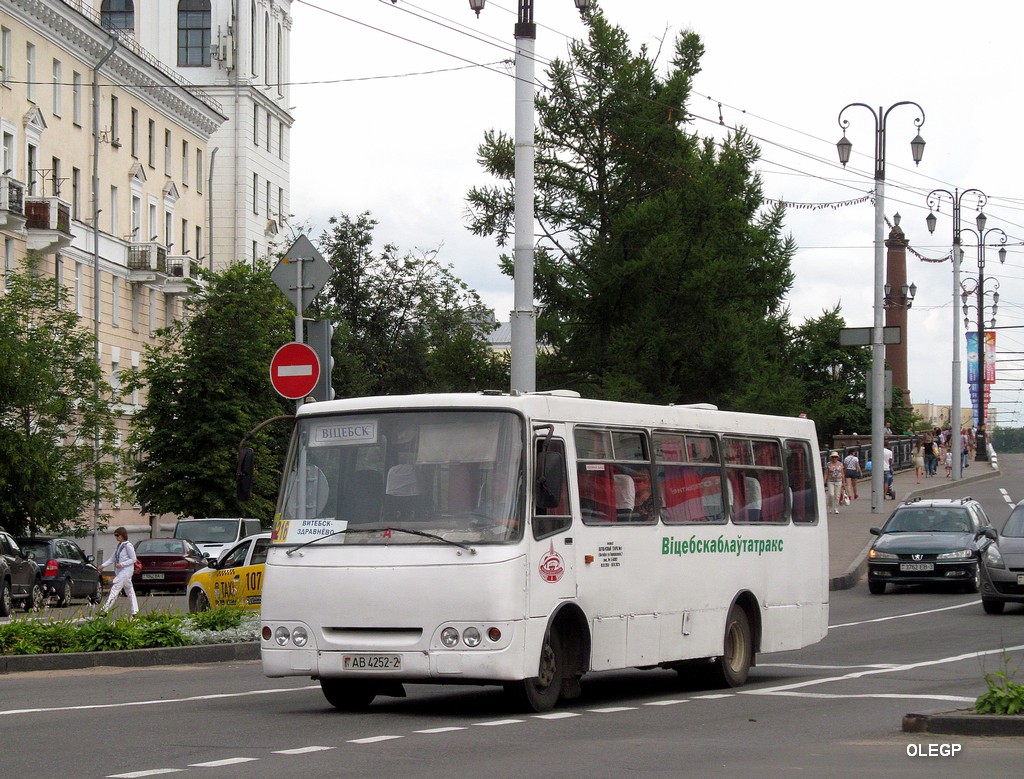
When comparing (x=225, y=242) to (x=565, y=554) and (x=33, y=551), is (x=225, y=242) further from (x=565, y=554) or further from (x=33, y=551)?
(x=565, y=554)

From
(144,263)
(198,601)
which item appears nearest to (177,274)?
(144,263)

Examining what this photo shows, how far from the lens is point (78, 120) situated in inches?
2299

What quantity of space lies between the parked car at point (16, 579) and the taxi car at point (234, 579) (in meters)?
4.50

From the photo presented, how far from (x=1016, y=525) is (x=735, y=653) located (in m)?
11.2

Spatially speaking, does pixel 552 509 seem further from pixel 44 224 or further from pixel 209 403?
pixel 44 224

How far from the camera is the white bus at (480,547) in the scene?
12.0 meters

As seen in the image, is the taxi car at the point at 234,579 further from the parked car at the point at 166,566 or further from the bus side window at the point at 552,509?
the parked car at the point at 166,566

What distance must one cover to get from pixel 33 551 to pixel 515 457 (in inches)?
945

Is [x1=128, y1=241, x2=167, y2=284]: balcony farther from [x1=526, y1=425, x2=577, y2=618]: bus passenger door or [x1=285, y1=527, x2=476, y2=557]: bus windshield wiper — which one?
[x1=526, y1=425, x2=577, y2=618]: bus passenger door

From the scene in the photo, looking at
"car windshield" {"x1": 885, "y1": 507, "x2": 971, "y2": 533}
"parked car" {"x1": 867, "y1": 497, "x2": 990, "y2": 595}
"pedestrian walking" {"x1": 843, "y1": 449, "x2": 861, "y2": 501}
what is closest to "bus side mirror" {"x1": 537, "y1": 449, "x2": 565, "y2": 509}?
"parked car" {"x1": 867, "y1": 497, "x2": 990, "y2": 595}

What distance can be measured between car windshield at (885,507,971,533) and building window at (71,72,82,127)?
121ft

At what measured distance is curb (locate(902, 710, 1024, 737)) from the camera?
10078 millimetres

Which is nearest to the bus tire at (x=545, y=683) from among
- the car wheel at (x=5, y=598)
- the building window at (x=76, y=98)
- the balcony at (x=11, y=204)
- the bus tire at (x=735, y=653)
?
the bus tire at (x=735, y=653)

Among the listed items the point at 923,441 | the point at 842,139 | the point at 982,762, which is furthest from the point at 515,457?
the point at 923,441
